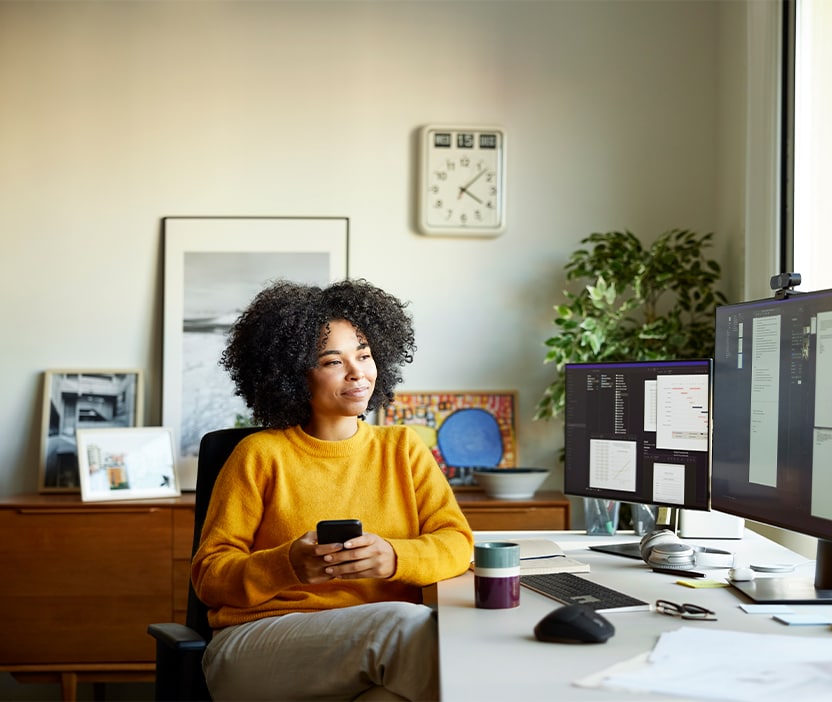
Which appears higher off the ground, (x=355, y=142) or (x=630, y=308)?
(x=355, y=142)

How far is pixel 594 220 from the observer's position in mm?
3805

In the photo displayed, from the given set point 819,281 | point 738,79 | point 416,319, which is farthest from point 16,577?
point 738,79

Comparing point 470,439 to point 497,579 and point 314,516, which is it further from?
point 497,579

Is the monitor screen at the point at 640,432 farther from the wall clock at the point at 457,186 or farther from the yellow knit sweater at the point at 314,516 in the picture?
the wall clock at the point at 457,186

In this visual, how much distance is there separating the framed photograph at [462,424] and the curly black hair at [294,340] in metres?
1.49

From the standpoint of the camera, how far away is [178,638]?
1.67 metres

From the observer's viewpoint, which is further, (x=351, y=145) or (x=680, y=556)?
(x=351, y=145)

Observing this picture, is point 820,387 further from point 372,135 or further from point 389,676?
point 372,135

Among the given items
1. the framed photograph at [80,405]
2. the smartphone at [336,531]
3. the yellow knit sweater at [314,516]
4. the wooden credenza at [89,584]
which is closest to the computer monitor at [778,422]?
the yellow knit sweater at [314,516]

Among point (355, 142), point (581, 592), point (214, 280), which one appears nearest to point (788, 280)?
point (581, 592)

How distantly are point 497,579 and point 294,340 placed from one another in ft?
2.36

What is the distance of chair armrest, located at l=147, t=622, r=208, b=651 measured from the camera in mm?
1655

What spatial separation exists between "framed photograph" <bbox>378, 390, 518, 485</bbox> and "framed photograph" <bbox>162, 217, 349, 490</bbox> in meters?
0.58

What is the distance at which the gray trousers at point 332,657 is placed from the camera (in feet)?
4.88
